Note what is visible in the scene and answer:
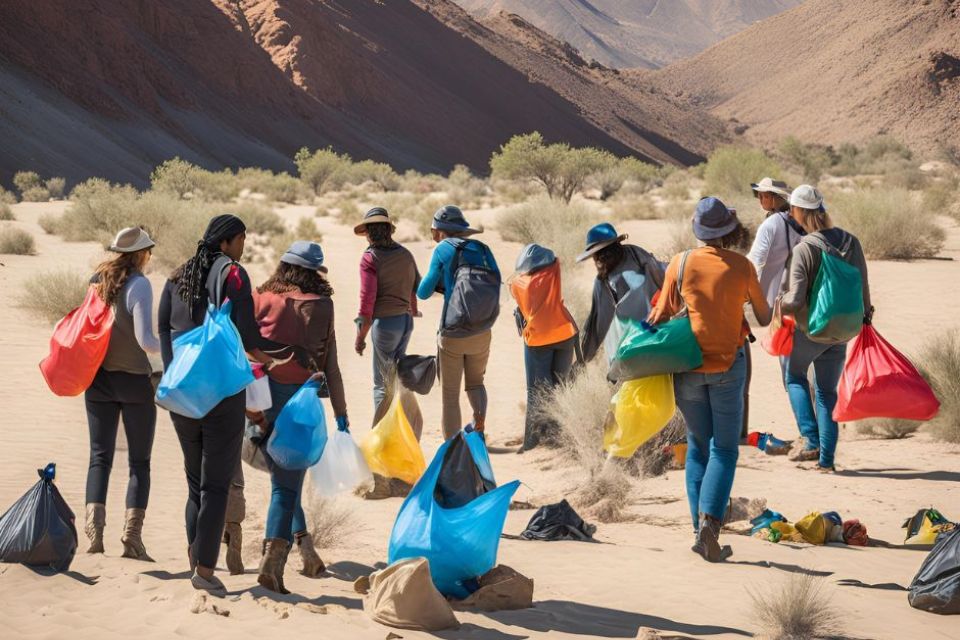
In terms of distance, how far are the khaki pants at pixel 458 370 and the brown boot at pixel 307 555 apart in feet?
7.41

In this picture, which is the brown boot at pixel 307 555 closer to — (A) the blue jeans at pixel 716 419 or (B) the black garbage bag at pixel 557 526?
(B) the black garbage bag at pixel 557 526

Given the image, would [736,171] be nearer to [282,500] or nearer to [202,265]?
[282,500]

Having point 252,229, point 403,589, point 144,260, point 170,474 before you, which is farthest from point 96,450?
point 252,229

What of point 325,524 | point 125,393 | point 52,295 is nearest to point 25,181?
point 52,295

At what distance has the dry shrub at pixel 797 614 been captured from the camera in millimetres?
4848

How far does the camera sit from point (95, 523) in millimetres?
5941

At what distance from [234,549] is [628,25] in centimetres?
19147

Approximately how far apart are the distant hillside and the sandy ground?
472 feet

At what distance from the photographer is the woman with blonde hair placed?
5723mm

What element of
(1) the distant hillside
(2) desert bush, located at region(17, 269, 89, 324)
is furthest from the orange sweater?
(1) the distant hillside

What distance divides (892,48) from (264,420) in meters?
98.7

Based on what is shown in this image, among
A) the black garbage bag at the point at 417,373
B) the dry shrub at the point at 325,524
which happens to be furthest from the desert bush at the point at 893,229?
the dry shrub at the point at 325,524

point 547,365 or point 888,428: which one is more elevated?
point 547,365

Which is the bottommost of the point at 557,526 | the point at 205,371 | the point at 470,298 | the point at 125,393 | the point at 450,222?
the point at 557,526
